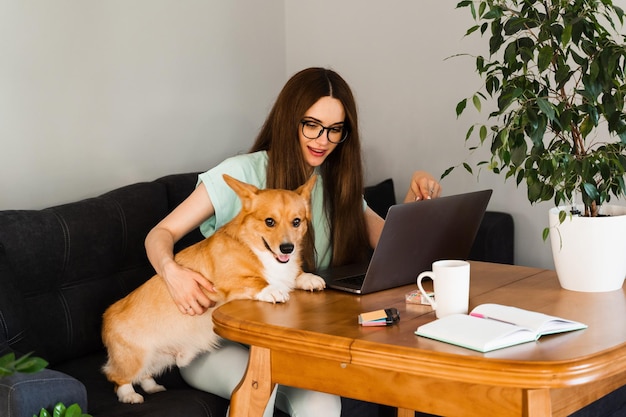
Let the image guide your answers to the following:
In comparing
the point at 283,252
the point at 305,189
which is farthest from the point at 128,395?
the point at 305,189

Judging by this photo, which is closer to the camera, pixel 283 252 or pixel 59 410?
pixel 59 410

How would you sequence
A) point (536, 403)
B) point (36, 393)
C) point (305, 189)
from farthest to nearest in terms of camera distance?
point (305, 189) → point (36, 393) → point (536, 403)

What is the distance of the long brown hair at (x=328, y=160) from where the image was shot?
2.29 m

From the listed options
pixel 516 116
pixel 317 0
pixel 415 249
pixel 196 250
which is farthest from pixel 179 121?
pixel 516 116

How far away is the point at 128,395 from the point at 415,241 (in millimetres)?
847

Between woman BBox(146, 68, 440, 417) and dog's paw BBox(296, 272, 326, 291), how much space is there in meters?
0.23

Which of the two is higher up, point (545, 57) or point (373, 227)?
point (545, 57)

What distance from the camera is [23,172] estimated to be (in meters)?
2.69

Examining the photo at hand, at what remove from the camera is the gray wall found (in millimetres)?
2715

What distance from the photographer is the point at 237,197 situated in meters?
2.27

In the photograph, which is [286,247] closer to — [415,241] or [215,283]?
[215,283]

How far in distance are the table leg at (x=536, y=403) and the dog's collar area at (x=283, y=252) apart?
0.79m

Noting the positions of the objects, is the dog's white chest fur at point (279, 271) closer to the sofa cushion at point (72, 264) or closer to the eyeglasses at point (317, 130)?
the eyeglasses at point (317, 130)

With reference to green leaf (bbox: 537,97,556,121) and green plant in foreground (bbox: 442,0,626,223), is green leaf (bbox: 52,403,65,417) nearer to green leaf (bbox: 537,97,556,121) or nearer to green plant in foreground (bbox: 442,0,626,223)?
green plant in foreground (bbox: 442,0,626,223)
